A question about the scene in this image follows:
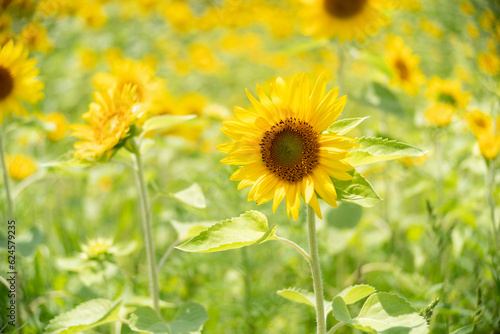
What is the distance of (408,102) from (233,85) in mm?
2072

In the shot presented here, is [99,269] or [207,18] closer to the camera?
[99,269]

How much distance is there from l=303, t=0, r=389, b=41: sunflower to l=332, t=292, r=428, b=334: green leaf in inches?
49.4

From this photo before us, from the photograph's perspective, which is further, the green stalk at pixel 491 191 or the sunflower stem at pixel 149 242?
the green stalk at pixel 491 191

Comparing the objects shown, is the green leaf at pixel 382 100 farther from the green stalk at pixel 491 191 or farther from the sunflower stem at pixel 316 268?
the sunflower stem at pixel 316 268

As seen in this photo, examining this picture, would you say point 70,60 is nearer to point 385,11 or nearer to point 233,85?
point 233,85

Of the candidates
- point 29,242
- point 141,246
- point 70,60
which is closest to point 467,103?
point 141,246

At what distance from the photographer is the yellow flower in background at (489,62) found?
7.77 ft

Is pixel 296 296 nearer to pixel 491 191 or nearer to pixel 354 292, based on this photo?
pixel 354 292

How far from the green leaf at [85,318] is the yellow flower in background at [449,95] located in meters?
1.79

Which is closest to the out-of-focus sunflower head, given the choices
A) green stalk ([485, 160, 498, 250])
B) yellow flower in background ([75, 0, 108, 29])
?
green stalk ([485, 160, 498, 250])

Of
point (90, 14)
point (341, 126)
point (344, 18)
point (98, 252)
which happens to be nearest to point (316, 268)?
point (341, 126)

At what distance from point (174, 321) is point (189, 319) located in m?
0.04

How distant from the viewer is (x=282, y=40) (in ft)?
19.0

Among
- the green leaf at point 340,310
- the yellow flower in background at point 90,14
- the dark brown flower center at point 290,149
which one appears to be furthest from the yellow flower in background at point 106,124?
the yellow flower in background at point 90,14
